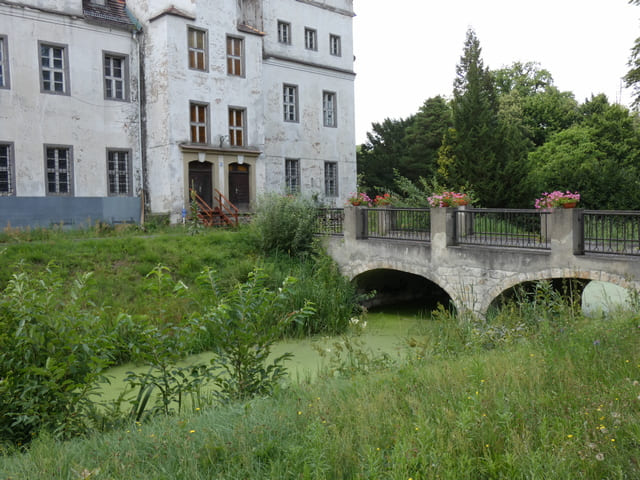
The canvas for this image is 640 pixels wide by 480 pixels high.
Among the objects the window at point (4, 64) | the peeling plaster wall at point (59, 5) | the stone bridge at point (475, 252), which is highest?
the peeling plaster wall at point (59, 5)

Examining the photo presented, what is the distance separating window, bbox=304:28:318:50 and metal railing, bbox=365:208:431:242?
48.9 ft

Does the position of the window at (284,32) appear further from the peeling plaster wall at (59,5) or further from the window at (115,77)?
the peeling plaster wall at (59,5)

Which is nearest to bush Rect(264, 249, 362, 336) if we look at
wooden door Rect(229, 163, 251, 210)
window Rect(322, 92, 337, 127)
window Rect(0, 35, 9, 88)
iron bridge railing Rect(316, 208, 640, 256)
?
iron bridge railing Rect(316, 208, 640, 256)

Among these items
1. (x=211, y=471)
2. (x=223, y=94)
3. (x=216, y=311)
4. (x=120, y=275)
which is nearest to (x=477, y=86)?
(x=223, y=94)

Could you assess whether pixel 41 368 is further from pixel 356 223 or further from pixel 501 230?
pixel 356 223

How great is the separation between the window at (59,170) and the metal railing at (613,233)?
17965mm

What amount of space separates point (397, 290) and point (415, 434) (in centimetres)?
1490

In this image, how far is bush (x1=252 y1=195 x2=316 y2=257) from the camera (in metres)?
17.7

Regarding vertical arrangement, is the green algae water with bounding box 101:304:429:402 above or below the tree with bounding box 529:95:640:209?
below

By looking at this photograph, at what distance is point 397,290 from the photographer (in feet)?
62.1

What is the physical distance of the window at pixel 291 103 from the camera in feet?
91.0

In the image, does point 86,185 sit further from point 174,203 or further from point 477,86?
point 477,86

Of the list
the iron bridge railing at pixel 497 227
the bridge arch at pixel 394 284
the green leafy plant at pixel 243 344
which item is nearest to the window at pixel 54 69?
the iron bridge railing at pixel 497 227

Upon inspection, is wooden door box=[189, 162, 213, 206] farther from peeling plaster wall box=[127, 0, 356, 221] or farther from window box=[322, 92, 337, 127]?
window box=[322, 92, 337, 127]
